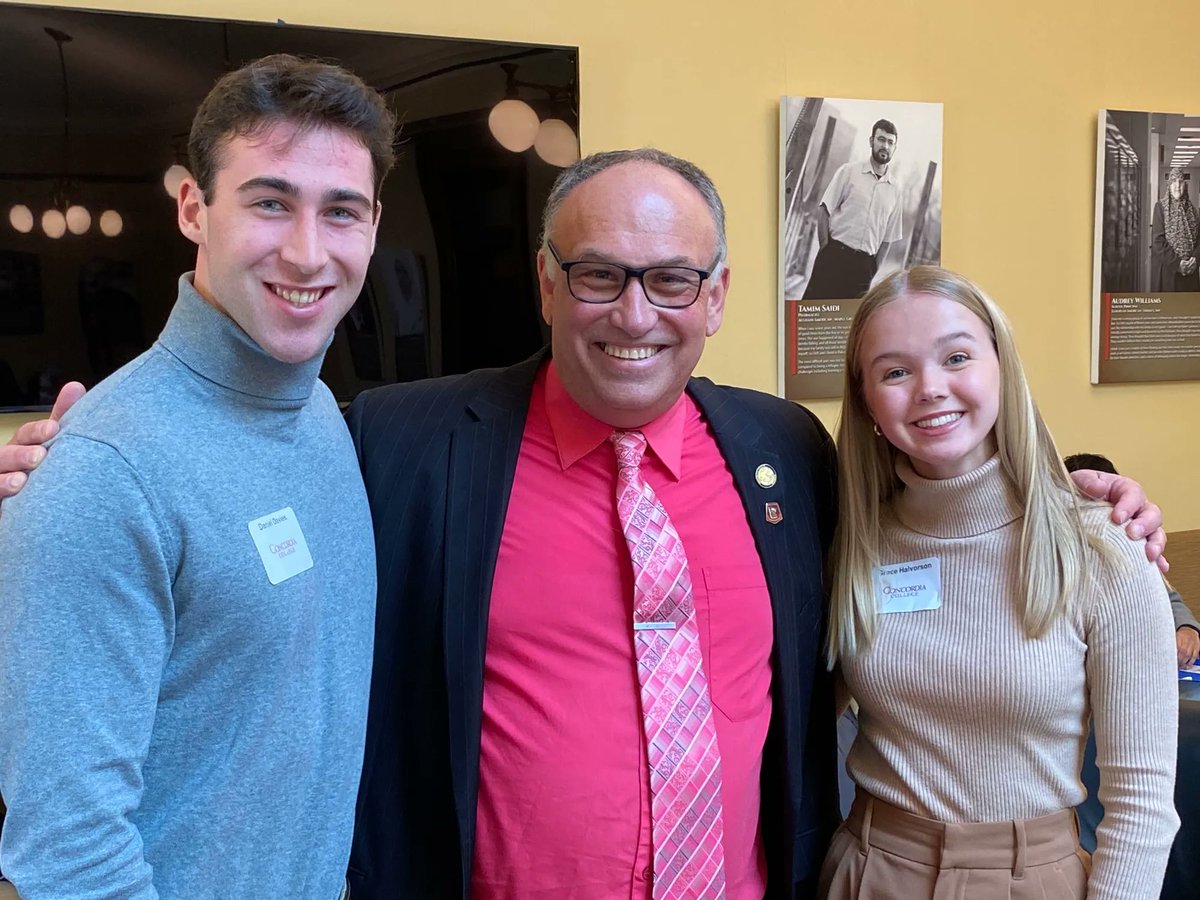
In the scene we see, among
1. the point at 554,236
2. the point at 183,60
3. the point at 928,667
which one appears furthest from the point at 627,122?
the point at 928,667

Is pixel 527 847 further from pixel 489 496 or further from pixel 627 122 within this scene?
pixel 627 122

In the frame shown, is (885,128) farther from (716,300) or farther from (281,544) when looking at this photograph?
(281,544)

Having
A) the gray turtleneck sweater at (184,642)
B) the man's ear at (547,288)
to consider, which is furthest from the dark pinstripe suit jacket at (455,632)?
the gray turtleneck sweater at (184,642)

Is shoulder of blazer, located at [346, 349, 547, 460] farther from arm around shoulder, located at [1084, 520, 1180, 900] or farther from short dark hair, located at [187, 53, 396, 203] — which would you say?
arm around shoulder, located at [1084, 520, 1180, 900]

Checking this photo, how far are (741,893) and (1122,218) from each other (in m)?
3.28

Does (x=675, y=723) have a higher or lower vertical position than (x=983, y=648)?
lower

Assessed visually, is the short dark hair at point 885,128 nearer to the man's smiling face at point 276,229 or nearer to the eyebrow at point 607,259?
the eyebrow at point 607,259

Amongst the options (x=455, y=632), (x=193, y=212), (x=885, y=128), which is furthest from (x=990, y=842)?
(x=885, y=128)

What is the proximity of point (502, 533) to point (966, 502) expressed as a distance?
31.2 inches

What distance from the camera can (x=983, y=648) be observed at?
58.6 inches

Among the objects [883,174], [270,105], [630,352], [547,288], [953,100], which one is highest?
[953,100]

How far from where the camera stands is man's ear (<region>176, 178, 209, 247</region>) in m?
1.14

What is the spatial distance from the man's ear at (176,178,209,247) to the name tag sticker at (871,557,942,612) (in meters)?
1.20

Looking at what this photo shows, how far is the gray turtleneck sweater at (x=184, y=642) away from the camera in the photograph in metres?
0.91
